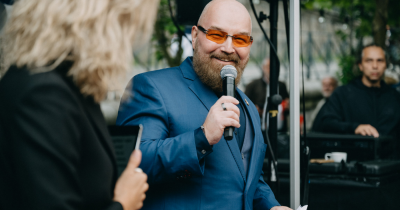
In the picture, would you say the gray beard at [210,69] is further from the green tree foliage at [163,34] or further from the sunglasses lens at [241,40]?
the green tree foliage at [163,34]

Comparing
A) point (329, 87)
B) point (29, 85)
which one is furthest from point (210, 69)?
point (329, 87)

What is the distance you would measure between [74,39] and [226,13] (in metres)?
1.12

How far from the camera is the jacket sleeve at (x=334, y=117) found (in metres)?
3.21

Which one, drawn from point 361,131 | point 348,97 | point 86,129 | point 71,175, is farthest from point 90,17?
point 348,97

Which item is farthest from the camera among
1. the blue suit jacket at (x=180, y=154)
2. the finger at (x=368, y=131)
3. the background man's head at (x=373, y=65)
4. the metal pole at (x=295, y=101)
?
the background man's head at (x=373, y=65)

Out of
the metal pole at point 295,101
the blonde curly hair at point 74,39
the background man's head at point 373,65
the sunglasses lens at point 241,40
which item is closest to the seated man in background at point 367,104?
the background man's head at point 373,65

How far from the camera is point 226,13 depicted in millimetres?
1764

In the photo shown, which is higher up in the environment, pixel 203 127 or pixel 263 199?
pixel 203 127

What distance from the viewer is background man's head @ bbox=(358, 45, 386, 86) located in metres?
3.49

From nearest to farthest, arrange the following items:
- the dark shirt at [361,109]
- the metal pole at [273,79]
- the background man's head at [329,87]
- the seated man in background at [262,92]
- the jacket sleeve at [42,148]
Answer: the jacket sleeve at [42,148] < the metal pole at [273,79] < the dark shirt at [361,109] < the seated man in background at [262,92] < the background man's head at [329,87]

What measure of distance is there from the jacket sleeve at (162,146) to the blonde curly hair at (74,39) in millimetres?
516

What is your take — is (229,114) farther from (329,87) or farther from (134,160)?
(329,87)

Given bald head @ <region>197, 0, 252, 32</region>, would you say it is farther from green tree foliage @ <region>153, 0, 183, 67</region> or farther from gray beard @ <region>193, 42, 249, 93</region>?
green tree foliage @ <region>153, 0, 183, 67</region>

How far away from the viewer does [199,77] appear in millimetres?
1736
